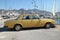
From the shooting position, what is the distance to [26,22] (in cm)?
1517

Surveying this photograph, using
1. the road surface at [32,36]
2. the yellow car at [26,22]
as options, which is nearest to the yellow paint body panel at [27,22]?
the yellow car at [26,22]

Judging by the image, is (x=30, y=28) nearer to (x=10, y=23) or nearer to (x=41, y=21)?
(x=41, y=21)

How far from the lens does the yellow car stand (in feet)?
48.8

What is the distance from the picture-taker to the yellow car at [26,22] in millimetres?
14867

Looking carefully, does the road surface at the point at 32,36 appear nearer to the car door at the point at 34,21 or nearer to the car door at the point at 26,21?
the car door at the point at 26,21

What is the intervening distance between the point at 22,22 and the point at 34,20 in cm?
125

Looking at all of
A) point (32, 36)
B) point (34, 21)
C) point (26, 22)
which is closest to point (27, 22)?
point (26, 22)

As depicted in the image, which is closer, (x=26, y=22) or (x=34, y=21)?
(x=26, y=22)

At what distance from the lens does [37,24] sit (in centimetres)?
1555

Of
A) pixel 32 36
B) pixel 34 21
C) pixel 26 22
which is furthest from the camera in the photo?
pixel 34 21

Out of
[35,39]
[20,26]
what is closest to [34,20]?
[20,26]

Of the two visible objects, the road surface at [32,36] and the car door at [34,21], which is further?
the car door at [34,21]

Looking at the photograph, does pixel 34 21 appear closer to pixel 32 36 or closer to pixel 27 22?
pixel 27 22

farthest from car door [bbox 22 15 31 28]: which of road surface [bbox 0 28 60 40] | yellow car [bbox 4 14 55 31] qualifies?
road surface [bbox 0 28 60 40]
